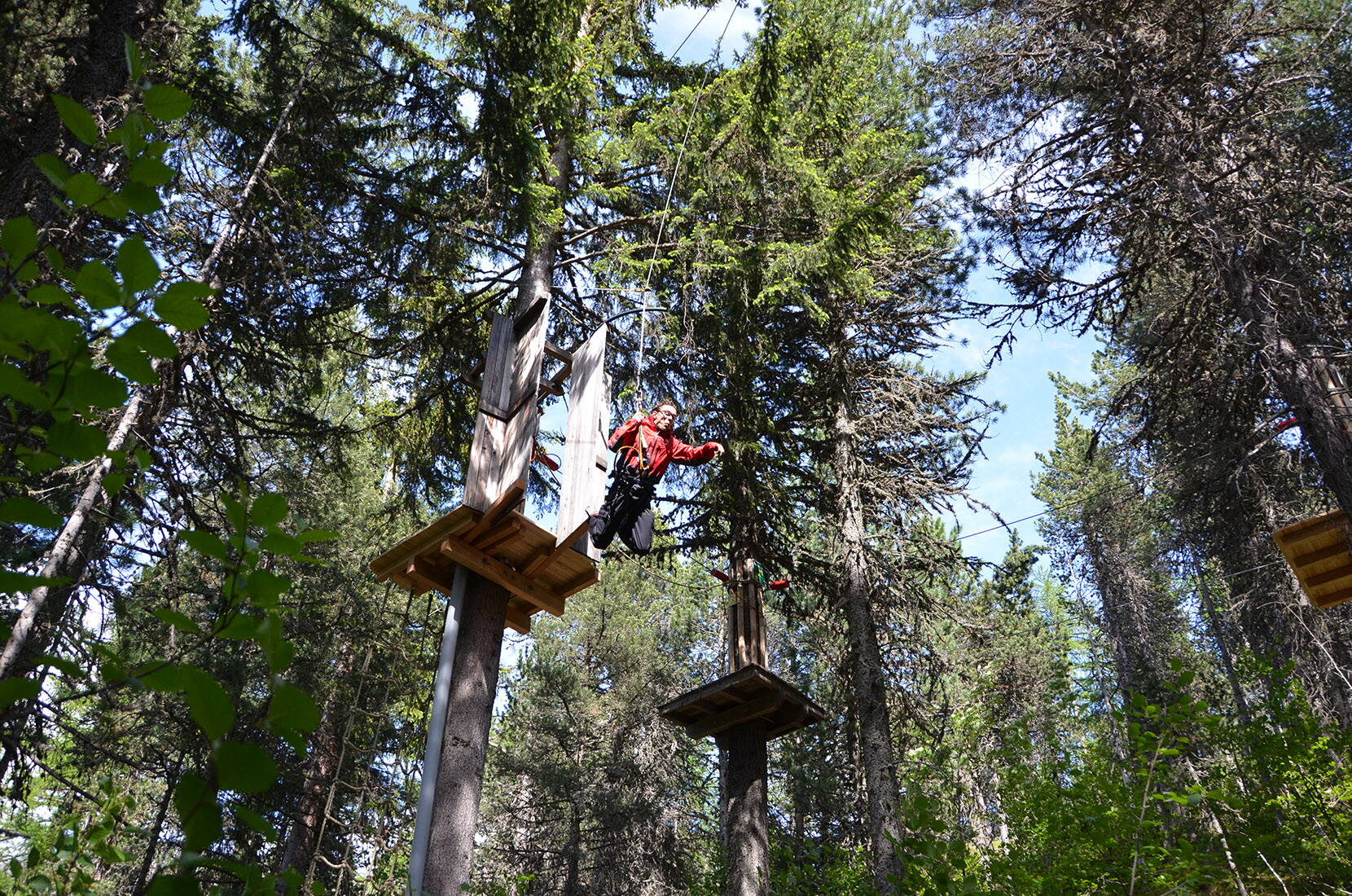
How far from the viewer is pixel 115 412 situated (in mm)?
7547

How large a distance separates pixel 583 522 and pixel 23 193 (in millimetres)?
4299

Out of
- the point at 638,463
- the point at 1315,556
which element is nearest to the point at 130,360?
the point at 638,463

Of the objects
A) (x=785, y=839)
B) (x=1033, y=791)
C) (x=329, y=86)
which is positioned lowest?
(x=1033, y=791)

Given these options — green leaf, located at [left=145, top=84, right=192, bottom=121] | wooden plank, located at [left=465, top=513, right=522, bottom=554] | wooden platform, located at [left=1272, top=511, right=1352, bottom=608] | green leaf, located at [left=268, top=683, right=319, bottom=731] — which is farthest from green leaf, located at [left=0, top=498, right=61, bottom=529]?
wooden platform, located at [left=1272, top=511, right=1352, bottom=608]

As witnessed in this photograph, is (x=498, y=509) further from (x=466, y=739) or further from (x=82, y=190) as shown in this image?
(x=82, y=190)

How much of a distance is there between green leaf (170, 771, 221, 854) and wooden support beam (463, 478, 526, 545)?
6.20 meters

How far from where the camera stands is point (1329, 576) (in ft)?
26.8

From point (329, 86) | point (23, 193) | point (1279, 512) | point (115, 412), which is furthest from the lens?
point (1279, 512)

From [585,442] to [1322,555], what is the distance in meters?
6.16

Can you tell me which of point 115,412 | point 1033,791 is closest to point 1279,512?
point 1033,791

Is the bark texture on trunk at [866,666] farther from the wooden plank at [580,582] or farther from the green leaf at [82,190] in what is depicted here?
the green leaf at [82,190]

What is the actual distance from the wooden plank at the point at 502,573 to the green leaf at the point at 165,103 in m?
6.32

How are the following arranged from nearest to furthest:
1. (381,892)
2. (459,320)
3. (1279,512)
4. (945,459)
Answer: (459,320) → (381,892) → (945,459) → (1279,512)

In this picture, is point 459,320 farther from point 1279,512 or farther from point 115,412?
point 1279,512
